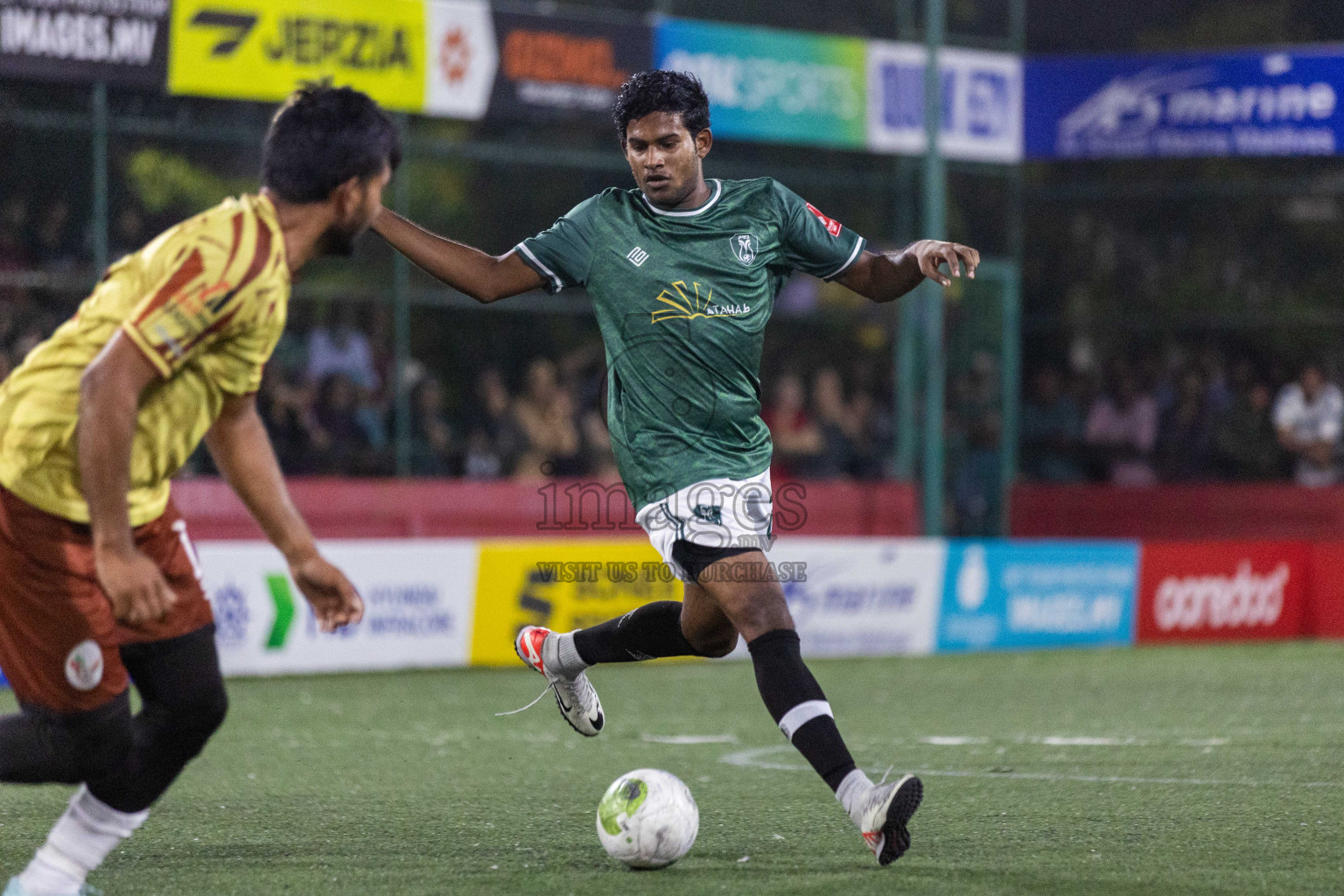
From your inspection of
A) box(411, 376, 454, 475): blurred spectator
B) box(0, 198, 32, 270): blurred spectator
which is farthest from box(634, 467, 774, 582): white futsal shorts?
box(411, 376, 454, 475): blurred spectator

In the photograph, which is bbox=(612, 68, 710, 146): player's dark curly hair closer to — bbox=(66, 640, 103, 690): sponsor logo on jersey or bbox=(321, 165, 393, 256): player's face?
bbox=(321, 165, 393, 256): player's face

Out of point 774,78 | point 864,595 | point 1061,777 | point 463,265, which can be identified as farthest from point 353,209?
point 774,78

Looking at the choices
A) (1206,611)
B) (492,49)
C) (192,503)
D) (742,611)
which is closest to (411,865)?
(742,611)

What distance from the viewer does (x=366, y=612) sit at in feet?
39.0

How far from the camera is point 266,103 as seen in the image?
1598 cm

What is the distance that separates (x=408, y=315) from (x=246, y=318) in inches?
504

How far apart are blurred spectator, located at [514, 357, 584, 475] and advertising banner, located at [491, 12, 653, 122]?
2.60 meters

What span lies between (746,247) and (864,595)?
8614 millimetres

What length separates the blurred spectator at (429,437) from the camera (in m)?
16.5

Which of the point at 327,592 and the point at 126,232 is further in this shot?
the point at 126,232

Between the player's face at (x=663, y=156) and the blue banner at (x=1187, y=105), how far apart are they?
50.9ft

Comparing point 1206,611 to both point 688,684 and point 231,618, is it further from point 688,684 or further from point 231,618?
point 231,618

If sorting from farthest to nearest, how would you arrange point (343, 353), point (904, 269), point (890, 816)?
point (343, 353) < point (904, 269) < point (890, 816)

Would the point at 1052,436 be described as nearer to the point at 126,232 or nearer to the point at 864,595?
the point at 864,595
